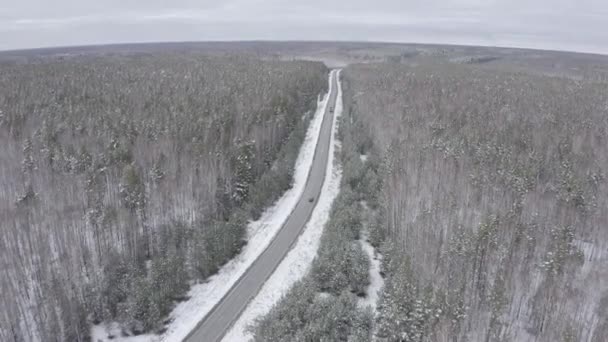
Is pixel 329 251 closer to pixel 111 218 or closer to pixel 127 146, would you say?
pixel 111 218

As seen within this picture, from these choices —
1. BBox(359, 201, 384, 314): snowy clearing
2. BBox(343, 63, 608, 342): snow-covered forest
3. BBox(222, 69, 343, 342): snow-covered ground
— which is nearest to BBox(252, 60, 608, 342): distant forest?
BBox(343, 63, 608, 342): snow-covered forest

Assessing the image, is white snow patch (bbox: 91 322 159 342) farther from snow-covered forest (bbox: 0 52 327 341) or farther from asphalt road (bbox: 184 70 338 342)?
asphalt road (bbox: 184 70 338 342)

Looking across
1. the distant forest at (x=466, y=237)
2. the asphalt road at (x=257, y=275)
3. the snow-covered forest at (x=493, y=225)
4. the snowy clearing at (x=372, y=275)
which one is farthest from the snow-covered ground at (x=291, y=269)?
the snow-covered forest at (x=493, y=225)

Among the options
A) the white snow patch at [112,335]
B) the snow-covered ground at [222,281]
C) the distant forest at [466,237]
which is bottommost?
the white snow patch at [112,335]

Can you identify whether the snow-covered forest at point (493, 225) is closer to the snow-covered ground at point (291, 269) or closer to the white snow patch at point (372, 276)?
the white snow patch at point (372, 276)

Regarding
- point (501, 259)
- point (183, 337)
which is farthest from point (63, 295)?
point (501, 259)

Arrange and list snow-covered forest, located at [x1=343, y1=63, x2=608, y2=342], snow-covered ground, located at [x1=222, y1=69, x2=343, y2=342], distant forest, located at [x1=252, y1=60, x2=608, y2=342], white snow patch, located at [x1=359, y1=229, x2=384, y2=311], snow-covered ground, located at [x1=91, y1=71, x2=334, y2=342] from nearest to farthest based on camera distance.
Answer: snow-covered forest, located at [x1=343, y1=63, x2=608, y2=342]
distant forest, located at [x1=252, y1=60, x2=608, y2=342]
snow-covered ground, located at [x1=91, y1=71, x2=334, y2=342]
snow-covered ground, located at [x1=222, y1=69, x2=343, y2=342]
white snow patch, located at [x1=359, y1=229, x2=384, y2=311]
